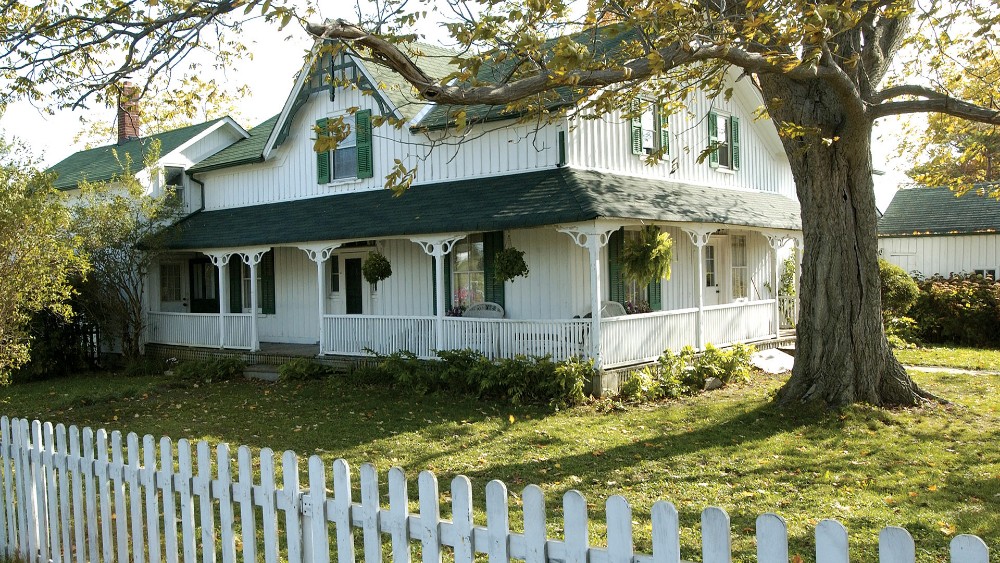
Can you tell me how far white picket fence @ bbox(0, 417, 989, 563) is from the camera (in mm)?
3002

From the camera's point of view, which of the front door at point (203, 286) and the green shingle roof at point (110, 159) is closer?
the front door at point (203, 286)

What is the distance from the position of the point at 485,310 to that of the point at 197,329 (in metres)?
7.94

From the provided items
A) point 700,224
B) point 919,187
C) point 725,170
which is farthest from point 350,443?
point 919,187

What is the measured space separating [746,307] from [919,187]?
21.6 metres

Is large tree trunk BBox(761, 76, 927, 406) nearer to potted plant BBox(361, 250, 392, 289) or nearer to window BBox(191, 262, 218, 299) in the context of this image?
potted plant BBox(361, 250, 392, 289)

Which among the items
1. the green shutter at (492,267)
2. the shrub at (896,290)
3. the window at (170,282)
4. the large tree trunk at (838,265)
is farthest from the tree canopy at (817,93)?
the window at (170,282)

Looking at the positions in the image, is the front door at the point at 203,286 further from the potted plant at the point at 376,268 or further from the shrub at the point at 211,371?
the potted plant at the point at 376,268

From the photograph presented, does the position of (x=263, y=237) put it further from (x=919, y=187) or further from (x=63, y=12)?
(x=919, y=187)

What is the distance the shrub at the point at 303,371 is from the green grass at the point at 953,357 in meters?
12.4

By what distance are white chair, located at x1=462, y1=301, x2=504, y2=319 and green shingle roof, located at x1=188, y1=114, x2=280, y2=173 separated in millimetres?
7727

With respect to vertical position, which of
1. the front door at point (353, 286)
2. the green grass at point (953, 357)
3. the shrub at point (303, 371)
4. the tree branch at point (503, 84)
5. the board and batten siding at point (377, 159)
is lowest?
the green grass at point (953, 357)

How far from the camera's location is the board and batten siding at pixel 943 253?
2608 centimetres

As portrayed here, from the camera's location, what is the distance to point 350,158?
1900cm

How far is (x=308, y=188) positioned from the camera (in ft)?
64.3
